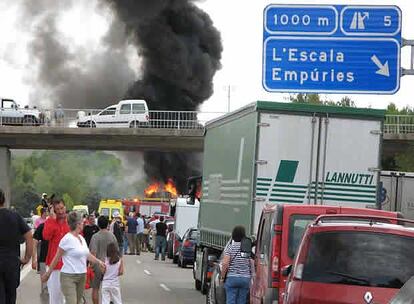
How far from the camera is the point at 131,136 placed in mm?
54938

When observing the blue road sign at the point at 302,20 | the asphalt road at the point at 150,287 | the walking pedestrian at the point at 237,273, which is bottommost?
the asphalt road at the point at 150,287

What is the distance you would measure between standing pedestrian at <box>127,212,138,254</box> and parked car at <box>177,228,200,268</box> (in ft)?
19.0

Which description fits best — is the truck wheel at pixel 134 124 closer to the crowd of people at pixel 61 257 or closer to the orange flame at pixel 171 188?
the orange flame at pixel 171 188

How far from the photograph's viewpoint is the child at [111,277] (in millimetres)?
14703

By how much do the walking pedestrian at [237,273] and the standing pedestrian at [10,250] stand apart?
3.23m

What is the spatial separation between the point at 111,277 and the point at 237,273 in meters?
2.17

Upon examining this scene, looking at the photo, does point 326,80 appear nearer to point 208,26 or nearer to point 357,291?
point 357,291

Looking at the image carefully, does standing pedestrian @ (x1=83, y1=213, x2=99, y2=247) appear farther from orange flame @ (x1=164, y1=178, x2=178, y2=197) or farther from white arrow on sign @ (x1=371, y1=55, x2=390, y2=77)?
orange flame @ (x1=164, y1=178, x2=178, y2=197)

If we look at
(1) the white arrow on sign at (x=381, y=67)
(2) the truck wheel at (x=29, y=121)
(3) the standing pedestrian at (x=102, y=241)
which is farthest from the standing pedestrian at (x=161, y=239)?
(3) the standing pedestrian at (x=102, y=241)

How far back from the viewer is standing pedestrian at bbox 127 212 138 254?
39.7 meters

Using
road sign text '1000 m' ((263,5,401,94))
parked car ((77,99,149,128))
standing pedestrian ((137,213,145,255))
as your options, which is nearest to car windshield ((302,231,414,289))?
road sign text '1000 m' ((263,5,401,94))

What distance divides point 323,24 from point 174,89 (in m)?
55.6

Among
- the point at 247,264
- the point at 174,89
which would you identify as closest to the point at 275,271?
the point at 247,264

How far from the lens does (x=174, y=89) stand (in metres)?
75.3
